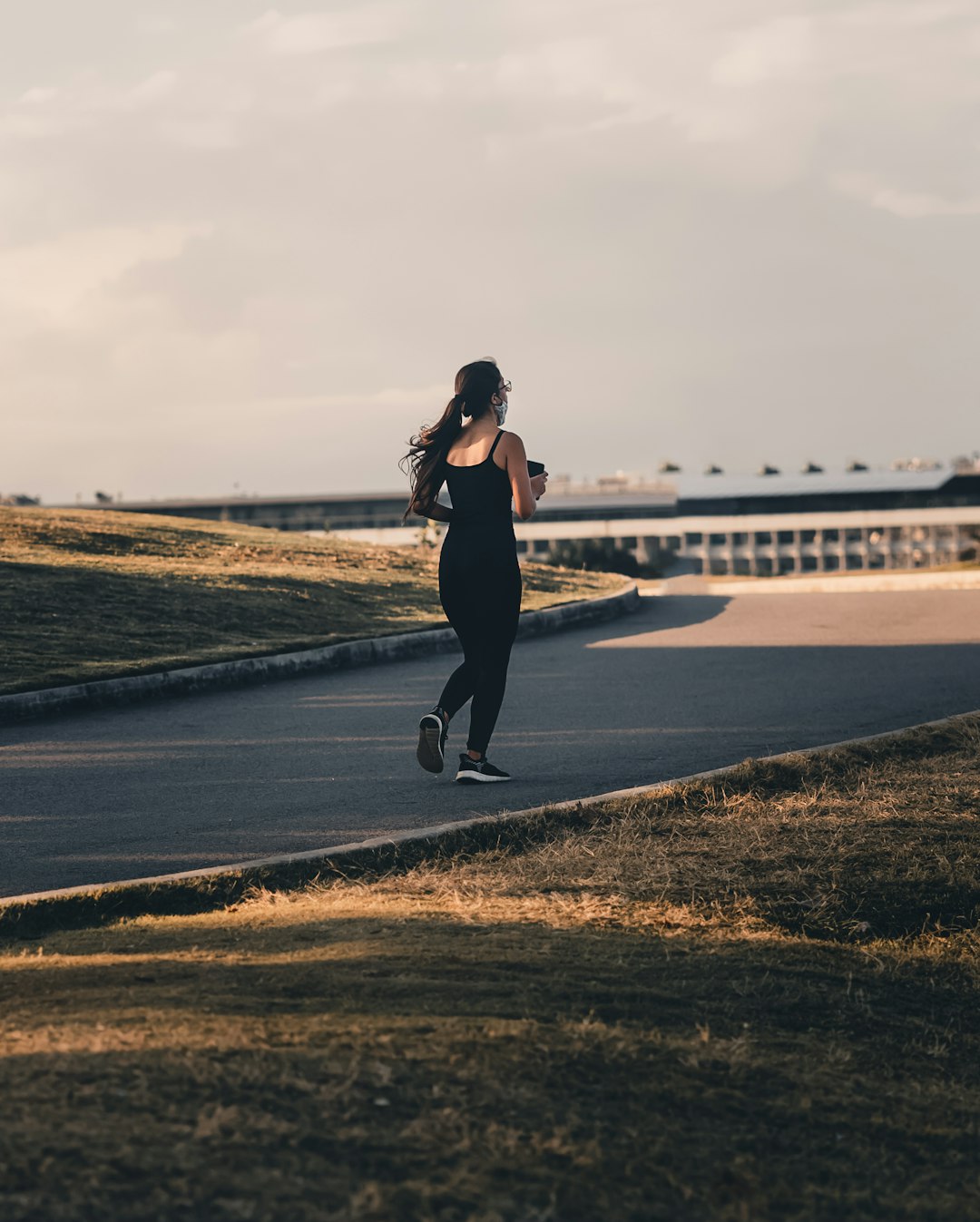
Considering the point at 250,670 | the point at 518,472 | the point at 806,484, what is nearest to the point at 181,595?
the point at 250,670

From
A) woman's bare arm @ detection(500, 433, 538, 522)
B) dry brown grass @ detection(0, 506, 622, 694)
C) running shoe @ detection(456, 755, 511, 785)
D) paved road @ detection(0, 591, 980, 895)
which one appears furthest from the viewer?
dry brown grass @ detection(0, 506, 622, 694)

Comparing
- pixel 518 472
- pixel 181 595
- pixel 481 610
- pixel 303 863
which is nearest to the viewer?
pixel 303 863

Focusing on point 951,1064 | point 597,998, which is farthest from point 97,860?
point 951,1064

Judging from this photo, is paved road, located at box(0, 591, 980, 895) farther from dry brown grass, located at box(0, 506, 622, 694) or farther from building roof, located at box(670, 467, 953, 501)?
building roof, located at box(670, 467, 953, 501)

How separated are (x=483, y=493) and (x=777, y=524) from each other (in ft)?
305

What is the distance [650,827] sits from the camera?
5.75 metres

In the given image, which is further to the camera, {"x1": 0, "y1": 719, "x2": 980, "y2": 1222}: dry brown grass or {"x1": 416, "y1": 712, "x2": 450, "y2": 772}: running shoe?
{"x1": 416, "y1": 712, "x2": 450, "y2": 772}: running shoe

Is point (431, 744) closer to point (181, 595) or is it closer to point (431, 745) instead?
point (431, 745)

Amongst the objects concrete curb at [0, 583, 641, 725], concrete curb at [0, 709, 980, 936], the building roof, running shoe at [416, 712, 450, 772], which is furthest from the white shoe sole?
the building roof

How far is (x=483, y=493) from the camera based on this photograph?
268 inches

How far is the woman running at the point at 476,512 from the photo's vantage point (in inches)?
268

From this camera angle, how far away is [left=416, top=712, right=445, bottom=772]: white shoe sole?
6836 millimetres

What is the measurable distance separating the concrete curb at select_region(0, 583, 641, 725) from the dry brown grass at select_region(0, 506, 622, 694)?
19cm

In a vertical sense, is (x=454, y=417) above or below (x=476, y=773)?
above
